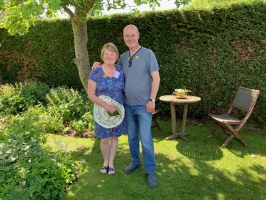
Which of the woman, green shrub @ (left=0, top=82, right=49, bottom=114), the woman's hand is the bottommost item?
green shrub @ (left=0, top=82, right=49, bottom=114)

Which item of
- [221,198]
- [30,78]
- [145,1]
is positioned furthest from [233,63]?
[30,78]

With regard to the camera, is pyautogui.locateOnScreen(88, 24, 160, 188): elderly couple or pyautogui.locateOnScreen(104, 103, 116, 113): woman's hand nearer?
pyautogui.locateOnScreen(88, 24, 160, 188): elderly couple

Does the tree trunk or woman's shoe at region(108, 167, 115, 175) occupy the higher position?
the tree trunk

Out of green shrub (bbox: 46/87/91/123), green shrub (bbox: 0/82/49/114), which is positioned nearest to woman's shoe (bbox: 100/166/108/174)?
green shrub (bbox: 46/87/91/123)

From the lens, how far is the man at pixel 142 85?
497 cm

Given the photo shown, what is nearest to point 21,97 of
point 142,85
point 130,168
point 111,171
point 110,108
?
point 111,171

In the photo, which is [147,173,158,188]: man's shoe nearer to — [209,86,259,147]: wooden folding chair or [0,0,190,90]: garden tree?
[209,86,259,147]: wooden folding chair

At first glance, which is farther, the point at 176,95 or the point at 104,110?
the point at 176,95

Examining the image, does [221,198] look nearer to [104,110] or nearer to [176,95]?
[104,110]

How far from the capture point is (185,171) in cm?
579

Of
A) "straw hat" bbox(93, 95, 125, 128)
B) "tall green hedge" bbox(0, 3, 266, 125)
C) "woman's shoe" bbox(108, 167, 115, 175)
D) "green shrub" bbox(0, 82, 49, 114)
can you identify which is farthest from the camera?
"green shrub" bbox(0, 82, 49, 114)

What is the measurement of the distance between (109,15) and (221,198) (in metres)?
6.96

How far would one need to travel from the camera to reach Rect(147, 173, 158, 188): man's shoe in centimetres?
515

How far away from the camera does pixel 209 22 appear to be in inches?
333
